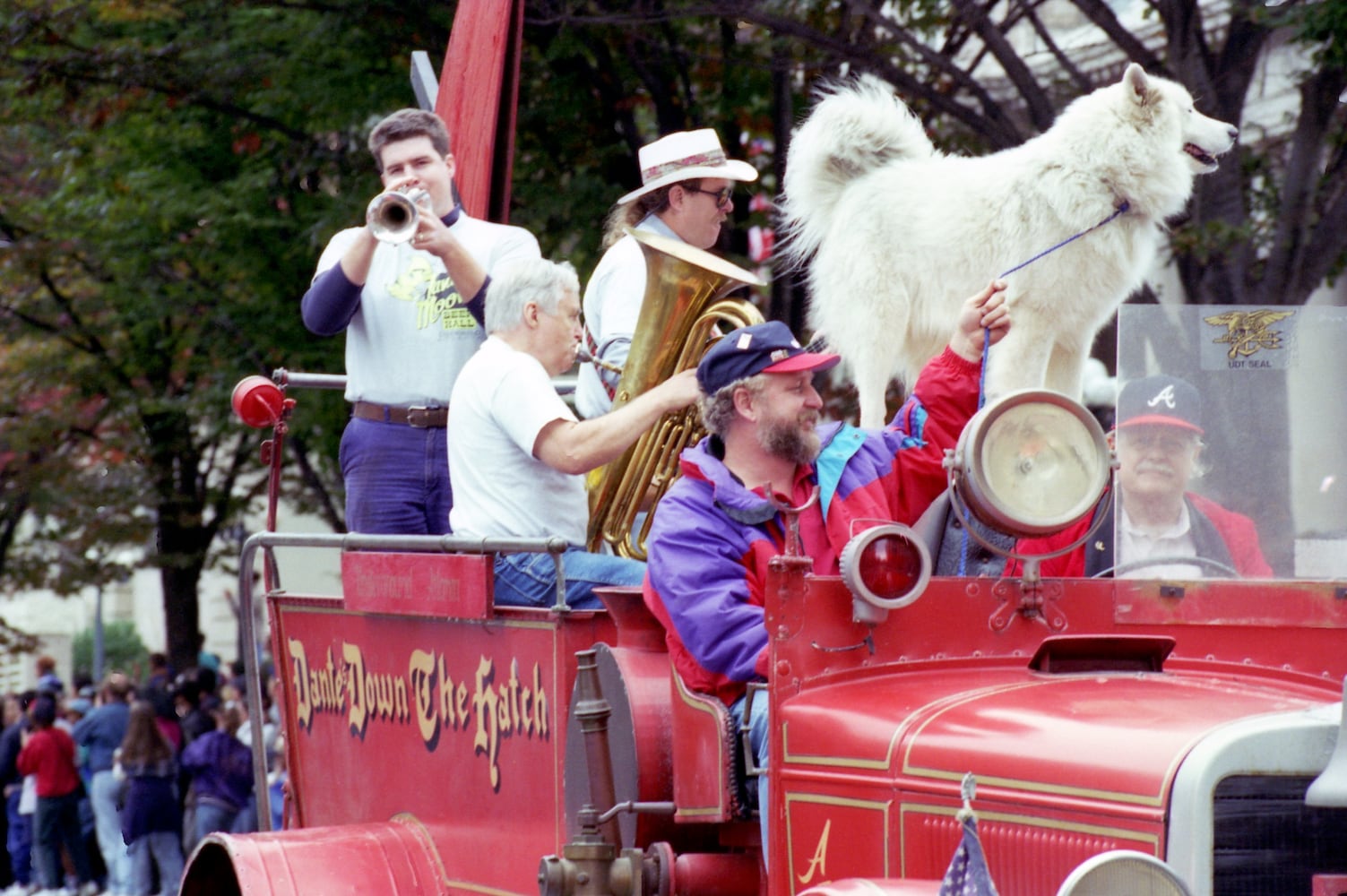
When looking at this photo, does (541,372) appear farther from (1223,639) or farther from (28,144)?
(28,144)

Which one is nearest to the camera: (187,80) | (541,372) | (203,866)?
(541,372)

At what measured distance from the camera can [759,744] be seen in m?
3.72

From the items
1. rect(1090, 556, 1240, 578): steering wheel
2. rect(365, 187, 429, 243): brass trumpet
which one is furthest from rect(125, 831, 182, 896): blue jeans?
rect(1090, 556, 1240, 578): steering wheel

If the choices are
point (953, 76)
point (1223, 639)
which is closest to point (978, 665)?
point (1223, 639)

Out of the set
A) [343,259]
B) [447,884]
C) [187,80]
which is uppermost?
[187,80]

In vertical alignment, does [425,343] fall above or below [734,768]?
above

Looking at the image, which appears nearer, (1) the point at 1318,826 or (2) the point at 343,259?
(1) the point at 1318,826

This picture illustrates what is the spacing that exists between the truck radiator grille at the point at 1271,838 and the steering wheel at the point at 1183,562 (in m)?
0.83

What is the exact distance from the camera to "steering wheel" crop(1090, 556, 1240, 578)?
12.2 feet

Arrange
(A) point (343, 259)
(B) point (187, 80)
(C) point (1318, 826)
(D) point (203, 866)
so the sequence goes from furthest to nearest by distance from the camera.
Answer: (B) point (187, 80), (A) point (343, 259), (D) point (203, 866), (C) point (1318, 826)

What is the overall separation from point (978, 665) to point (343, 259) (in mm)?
2647

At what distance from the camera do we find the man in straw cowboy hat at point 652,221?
5602 mm

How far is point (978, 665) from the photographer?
3719mm

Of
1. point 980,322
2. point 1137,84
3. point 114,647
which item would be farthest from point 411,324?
point 114,647
